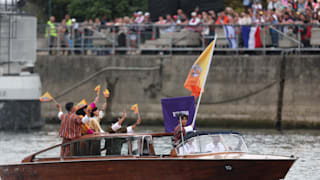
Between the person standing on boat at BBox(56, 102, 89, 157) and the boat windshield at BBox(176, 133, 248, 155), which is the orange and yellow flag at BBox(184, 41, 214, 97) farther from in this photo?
the person standing on boat at BBox(56, 102, 89, 157)

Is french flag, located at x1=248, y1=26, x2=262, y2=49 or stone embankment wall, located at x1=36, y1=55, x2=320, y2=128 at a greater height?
french flag, located at x1=248, y1=26, x2=262, y2=49

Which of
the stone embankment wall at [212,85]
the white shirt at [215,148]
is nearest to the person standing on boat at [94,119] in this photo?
the white shirt at [215,148]

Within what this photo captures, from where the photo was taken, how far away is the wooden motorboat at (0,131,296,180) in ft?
47.6

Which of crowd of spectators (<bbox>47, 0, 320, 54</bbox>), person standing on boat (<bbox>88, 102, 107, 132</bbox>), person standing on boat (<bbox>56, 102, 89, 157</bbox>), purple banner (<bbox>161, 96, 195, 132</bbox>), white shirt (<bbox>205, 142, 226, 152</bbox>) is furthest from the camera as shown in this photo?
crowd of spectators (<bbox>47, 0, 320, 54</bbox>)

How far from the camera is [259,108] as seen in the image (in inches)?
1128

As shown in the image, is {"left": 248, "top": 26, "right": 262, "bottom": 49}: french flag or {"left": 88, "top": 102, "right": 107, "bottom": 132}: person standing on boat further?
{"left": 248, "top": 26, "right": 262, "bottom": 49}: french flag

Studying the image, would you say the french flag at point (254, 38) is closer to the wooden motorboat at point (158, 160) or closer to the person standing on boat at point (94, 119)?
the person standing on boat at point (94, 119)

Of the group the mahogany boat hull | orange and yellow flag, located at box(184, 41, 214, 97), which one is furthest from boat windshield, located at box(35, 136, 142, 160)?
orange and yellow flag, located at box(184, 41, 214, 97)

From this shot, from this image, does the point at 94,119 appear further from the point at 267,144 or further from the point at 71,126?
the point at 267,144

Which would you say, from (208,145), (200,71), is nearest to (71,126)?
(208,145)

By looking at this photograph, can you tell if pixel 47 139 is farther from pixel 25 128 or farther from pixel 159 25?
pixel 159 25

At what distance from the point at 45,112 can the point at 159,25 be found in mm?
5662

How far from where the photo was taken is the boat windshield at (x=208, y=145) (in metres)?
15.0

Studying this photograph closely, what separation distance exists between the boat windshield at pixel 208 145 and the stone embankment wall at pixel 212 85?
1341 centimetres
